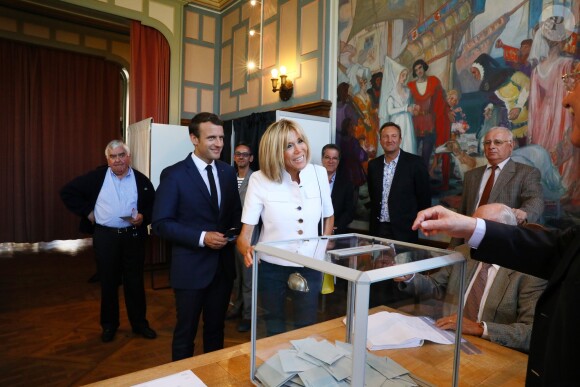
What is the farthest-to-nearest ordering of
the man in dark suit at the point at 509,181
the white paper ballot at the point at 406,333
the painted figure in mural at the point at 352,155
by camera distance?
1. the painted figure in mural at the point at 352,155
2. the man in dark suit at the point at 509,181
3. the white paper ballot at the point at 406,333

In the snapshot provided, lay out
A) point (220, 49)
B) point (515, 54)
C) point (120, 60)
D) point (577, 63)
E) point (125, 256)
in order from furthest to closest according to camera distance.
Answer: point (120, 60), point (220, 49), point (125, 256), point (515, 54), point (577, 63)

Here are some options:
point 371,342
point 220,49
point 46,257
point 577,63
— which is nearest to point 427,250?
point 371,342

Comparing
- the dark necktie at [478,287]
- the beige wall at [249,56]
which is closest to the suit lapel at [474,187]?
the dark necktie at [478,287]

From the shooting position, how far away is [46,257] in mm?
6637

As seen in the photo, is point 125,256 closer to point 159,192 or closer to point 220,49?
point 159,192

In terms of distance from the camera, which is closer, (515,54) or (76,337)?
(515,54)

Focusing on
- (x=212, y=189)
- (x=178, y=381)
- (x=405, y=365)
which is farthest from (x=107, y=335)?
(x=405, y=365)

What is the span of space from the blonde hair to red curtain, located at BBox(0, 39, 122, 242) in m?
7.39

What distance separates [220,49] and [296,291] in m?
6.24

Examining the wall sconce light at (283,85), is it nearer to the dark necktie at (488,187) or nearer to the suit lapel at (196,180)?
the dark necktie at (488,187)

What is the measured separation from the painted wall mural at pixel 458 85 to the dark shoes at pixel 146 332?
2307 mm

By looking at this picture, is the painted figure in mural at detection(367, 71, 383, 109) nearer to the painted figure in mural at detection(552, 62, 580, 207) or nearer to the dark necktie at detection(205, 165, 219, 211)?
the painted figure in mural at detection(552, 62, 580, 207)

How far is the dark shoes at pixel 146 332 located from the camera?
11.1 ft

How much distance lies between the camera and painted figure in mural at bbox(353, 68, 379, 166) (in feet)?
13.3
